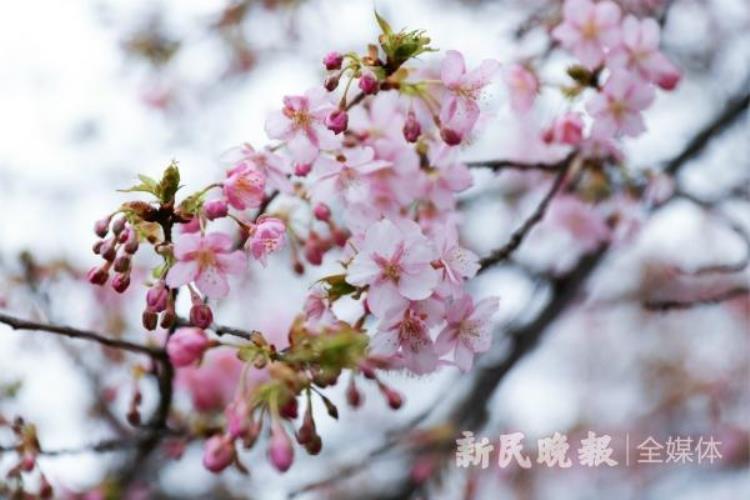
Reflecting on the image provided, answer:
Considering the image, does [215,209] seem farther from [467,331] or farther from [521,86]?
[521,86]

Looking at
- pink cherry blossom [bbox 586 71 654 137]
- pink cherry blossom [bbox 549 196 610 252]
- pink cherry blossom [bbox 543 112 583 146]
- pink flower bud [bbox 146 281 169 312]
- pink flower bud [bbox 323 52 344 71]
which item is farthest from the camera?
pink cherry blossom [bbox 549 196 610 252]

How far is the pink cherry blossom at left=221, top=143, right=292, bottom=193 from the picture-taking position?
1.94 metres

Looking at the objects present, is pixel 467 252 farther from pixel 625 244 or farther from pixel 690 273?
pixel 625 244

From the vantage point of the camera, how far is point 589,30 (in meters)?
2.43

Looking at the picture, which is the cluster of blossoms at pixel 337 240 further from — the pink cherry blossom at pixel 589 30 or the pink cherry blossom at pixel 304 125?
the pink cherry blossom at pixel 589 30

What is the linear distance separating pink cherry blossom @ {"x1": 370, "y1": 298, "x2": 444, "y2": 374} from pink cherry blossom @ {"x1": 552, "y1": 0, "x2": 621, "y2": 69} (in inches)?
38.6

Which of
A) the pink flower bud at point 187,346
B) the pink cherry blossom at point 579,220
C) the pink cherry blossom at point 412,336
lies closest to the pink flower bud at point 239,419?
the pink flower bud at point 187,346

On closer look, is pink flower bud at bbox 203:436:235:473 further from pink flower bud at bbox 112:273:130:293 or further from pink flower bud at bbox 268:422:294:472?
pink flower bud at bbox 112:273:130:293

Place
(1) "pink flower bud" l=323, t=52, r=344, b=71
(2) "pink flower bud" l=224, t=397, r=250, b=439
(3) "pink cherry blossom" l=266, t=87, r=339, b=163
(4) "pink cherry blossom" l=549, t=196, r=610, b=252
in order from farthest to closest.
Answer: (4) "pink cherry blossom" l=549, t=196, r=610, b=252 → (3) "pink cherry blossom" l=266, t=87, r=339, b=163 → (1) "pink flower bud" l=323, t=52, r=344, b=71 → (2) "pink flower bud" l=224, t=397, r=250, b=439

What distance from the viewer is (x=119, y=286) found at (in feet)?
5.46

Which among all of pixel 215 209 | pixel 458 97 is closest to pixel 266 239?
pixel 215 209

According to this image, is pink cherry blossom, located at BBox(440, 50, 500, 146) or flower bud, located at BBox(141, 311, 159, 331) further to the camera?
pink cherry blossom, located at BBox(440, 50, 500, 146)

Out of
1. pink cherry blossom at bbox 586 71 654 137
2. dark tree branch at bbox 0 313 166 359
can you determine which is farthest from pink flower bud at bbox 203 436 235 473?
pink cherry blossom at bbox 586 71 654 137

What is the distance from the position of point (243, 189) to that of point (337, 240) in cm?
45
